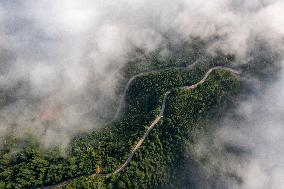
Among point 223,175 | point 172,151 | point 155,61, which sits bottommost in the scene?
point 223,175

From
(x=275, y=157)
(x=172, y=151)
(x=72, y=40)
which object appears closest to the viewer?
(x=172, y=151)

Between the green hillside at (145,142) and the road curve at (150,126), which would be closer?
the green hillside at (145,142)

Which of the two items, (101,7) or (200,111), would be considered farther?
(101,7)

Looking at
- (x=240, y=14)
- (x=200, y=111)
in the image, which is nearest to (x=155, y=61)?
(x=200, y=111)

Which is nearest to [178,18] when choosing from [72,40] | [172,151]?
[72,40]

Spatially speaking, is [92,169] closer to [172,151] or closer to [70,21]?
[172,151]

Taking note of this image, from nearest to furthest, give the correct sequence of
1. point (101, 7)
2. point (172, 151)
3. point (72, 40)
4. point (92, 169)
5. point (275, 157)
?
point (92, 169) → point (172, 151) → point (275, 157) → point (72, 40) → point (101, 7)

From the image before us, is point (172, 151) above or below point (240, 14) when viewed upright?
below

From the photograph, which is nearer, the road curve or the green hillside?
the green hillside

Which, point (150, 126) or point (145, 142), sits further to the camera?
point (150, 126)

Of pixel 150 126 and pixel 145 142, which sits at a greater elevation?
pixel 150 126
